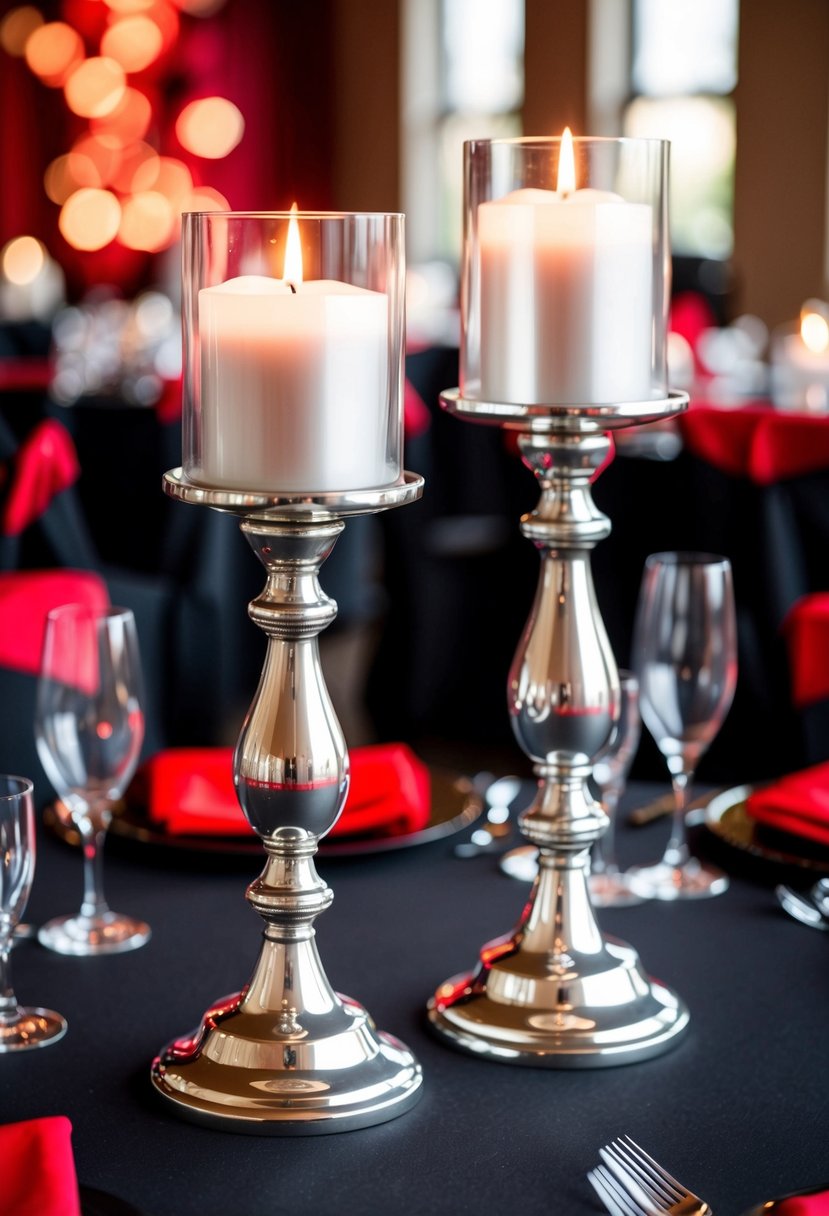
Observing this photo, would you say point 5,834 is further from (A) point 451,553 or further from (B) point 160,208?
(B) point 160,208

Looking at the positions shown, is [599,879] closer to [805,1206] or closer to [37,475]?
[805,1206]

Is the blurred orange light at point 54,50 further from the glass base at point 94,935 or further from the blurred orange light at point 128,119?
the glass base at point 94,935

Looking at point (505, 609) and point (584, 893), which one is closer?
point (584, 893)

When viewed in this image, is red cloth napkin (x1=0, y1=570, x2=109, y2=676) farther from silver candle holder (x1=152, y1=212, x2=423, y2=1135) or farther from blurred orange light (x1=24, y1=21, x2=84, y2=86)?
blurred orange light (x1=24, y1=21, x2=84, y2=86)

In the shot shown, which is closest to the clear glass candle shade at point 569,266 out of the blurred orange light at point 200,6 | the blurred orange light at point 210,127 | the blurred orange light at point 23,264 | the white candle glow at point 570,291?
the white candle glow at point 570,291

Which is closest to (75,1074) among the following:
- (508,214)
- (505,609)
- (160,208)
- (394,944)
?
(394,944)

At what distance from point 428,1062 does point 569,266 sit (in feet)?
1.51

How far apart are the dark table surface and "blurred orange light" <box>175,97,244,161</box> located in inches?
365

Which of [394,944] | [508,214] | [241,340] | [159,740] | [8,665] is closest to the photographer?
[241,340]

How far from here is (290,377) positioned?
787mm

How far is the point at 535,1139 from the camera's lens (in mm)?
817

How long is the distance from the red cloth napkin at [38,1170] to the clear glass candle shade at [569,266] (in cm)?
47

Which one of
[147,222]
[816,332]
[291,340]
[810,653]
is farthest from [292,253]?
[147,222]

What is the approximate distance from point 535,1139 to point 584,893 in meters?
0.19
